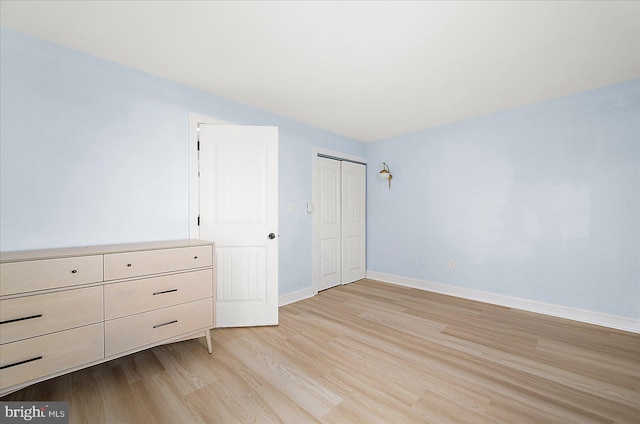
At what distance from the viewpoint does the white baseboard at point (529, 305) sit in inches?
102

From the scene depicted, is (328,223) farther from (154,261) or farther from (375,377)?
(154,261)

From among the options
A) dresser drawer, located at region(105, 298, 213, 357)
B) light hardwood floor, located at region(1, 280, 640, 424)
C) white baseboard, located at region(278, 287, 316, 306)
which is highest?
dresser drawer, located at region(105, 298, 213, 357)

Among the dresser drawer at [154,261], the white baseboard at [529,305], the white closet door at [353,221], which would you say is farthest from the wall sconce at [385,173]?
the dresser drawer at [154,261]

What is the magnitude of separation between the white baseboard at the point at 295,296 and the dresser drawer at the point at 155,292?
50.6 inches

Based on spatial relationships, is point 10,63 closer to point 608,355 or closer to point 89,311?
point 89,311

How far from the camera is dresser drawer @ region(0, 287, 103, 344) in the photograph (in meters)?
1.41

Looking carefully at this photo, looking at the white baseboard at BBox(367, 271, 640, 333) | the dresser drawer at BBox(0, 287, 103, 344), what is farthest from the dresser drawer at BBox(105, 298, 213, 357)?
the white baseboard at BBox(367, 271, 640, 333)

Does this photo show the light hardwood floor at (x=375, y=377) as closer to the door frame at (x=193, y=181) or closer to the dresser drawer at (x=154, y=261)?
the dresser drawer at (x=154, y=261)

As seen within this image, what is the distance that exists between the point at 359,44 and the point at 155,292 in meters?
2.34

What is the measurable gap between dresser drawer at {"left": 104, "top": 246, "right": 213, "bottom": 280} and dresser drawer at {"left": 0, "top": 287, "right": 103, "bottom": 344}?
151mm

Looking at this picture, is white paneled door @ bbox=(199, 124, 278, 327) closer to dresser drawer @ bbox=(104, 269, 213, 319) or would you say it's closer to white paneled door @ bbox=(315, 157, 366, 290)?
dresser drawer @ bbox=(104, 269, 213, 319)

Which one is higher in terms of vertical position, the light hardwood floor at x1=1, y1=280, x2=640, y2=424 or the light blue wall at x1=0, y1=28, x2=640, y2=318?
the light blue wall at x1=0, y1=28, x2=640, y2=318

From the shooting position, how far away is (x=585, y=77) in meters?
2.45

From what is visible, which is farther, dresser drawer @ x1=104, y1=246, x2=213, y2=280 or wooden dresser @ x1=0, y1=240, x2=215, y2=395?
dresser drawer @ x1=104, y1=246, x2=213, y2=280
